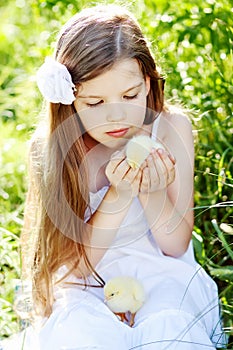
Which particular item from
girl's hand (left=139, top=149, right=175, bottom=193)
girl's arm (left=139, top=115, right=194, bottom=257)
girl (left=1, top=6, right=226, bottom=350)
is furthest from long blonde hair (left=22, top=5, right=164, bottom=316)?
girl's hand (left=139, top=149, right=175, bottom=193)

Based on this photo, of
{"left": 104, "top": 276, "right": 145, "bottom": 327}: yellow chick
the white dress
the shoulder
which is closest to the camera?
the white dress

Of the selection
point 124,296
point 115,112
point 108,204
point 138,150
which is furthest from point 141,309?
point 115,112

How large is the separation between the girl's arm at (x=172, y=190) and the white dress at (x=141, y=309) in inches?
2.3

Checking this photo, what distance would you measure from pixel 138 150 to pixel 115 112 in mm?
119

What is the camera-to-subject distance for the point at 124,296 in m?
2.38

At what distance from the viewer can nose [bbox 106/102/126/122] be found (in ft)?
7.75

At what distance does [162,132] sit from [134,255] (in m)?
0.38

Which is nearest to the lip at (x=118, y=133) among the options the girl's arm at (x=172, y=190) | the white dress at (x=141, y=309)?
the girl's arm at (x=172, y=190)

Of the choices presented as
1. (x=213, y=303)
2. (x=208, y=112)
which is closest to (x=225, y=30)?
(x=208, y=112)

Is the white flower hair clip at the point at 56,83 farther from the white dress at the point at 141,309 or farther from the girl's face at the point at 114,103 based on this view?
the white dress at the point at 141,309

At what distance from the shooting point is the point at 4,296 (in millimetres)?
2885

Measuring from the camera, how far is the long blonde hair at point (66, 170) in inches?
96.3

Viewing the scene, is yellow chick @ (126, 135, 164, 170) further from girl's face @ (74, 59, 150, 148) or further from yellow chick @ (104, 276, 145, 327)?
yellow chick @ (104, 276, 145, 327)

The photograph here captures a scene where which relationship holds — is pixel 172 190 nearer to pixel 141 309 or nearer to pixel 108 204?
pixel 108 204
